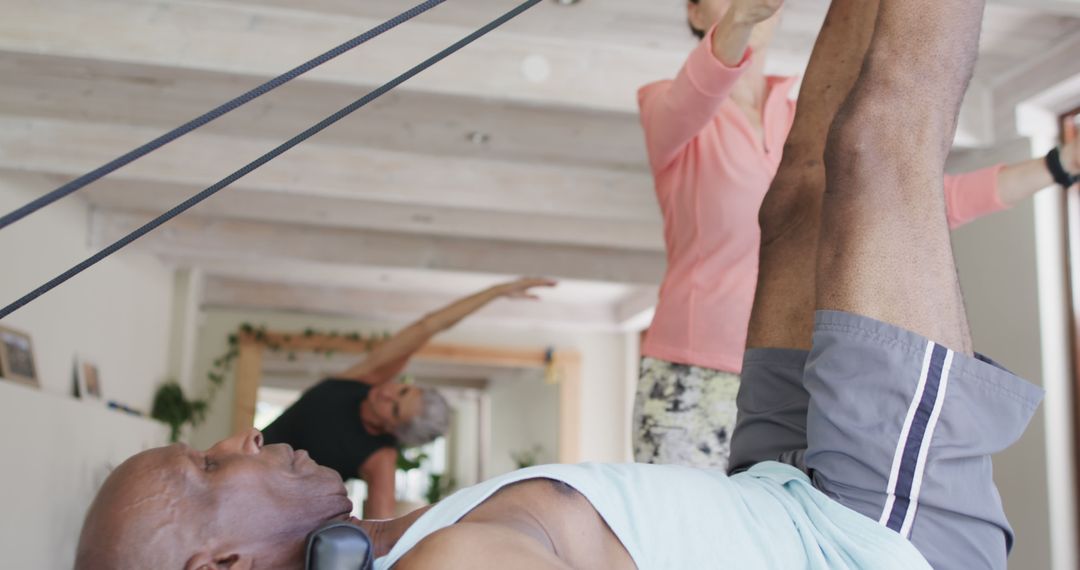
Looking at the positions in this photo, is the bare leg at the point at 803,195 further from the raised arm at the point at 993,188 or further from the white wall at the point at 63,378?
the white wall at the point at 63,378

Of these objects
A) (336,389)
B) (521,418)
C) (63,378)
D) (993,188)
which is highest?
(993,188)

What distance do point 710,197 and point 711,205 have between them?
2 cm

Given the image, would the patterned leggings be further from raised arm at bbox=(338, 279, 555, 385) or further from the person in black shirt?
raised arm at bbox=(338, 279, 555, 385)

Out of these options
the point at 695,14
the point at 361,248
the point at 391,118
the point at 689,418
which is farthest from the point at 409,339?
the point at 361,248

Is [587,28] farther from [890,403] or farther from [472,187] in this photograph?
[890,403]

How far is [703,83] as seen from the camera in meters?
1.89

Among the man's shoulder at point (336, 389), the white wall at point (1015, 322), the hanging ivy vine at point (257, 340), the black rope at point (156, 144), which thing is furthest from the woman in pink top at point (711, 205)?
the hanging ivy vine at point (257, 340)

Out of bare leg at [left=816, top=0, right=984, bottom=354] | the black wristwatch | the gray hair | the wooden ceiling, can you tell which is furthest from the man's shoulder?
bare leg at [left=816, top=0, right=984, bottom=354]

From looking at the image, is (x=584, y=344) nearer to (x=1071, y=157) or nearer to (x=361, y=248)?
(x=361, y=248)

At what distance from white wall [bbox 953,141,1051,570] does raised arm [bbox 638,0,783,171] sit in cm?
Result: 256

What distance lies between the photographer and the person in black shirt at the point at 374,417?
360cm

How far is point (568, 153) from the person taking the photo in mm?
5293

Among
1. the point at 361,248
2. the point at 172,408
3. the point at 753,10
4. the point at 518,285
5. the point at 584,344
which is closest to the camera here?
the point at 753,10

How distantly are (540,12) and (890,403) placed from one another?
2928 millimetres
